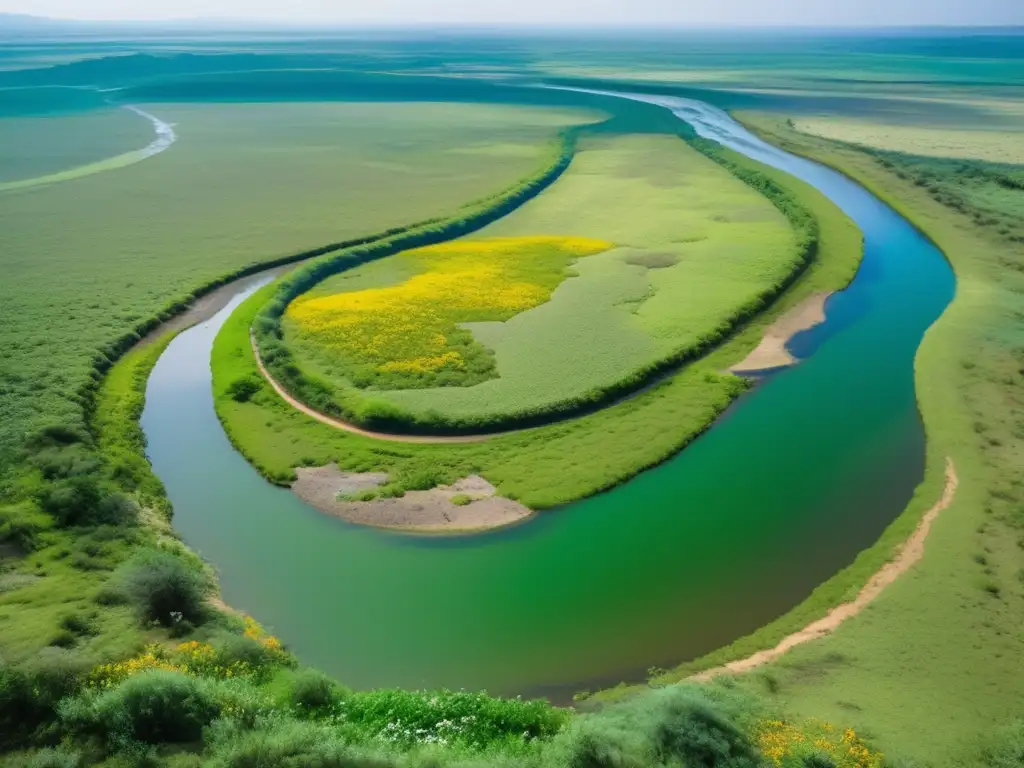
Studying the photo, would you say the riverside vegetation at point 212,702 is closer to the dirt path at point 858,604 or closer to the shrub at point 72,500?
the shrub at point 72,500

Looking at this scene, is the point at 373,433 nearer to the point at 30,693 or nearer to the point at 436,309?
the point at 436,309

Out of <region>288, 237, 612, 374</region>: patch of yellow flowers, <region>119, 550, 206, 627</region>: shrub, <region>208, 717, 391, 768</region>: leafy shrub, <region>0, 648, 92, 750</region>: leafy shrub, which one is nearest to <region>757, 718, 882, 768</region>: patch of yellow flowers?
<region>208, 717, 391, 768</region>: leafy shrub

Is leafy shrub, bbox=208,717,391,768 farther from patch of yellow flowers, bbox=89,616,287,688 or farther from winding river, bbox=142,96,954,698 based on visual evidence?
winding river, bbox=142,96,954,698

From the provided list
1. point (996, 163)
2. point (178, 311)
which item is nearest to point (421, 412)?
point (178, 311)

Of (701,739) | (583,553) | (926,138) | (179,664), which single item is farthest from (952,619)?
(926,138)

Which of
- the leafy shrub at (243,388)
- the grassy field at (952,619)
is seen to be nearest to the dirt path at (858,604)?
the grassy field at (952,619)

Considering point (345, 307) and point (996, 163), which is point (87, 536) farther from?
point (996, 163)
